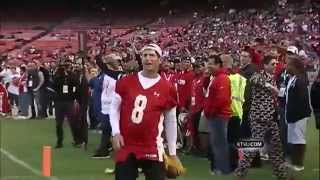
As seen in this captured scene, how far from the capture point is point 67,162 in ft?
46.1

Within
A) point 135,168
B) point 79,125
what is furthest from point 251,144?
point 79,125

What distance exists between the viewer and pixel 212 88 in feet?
39.4

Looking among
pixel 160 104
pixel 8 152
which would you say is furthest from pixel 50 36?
pixel 160 104

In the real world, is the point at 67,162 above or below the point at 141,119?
below

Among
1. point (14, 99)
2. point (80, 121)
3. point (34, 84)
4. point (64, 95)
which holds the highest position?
point (64, 95)

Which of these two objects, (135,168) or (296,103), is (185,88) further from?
(135,168)

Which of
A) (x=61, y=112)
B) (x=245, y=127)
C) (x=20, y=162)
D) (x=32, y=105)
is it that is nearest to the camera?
(x=245, y=127)

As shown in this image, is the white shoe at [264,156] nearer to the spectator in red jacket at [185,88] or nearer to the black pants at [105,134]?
the spectator in red jacket at [185,88]

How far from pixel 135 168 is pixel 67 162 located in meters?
6.73

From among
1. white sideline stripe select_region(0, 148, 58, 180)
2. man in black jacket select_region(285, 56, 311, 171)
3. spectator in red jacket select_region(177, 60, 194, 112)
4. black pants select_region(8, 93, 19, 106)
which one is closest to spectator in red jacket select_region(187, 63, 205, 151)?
spectator in red jacket select_region(177, 60, 194, 112)

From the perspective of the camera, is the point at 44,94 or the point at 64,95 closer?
the point at 64,95

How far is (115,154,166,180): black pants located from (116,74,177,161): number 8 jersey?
0.17 feet

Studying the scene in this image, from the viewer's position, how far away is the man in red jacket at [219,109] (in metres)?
11.9

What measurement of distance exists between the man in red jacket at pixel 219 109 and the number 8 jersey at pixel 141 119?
448 cm
